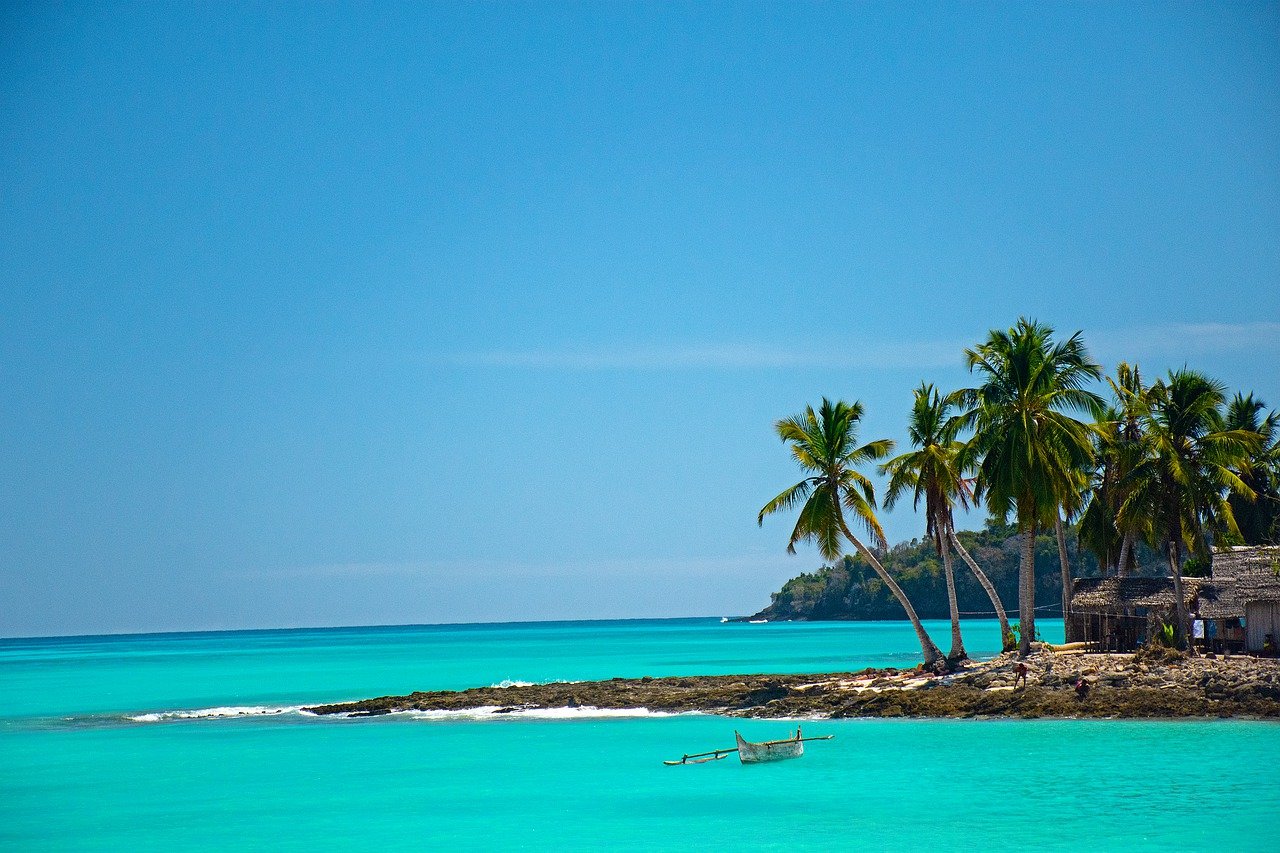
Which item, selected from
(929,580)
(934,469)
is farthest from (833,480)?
(929,580)

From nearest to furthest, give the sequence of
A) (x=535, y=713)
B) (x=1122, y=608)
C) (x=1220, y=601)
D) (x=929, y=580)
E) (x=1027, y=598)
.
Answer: (x=1220, y=601) → (x=1027, y=598) → (x=1122, y=608) → (x=535, y=713) → (x=929, y=580)

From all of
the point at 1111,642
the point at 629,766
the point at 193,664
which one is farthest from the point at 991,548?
the point at 629,766

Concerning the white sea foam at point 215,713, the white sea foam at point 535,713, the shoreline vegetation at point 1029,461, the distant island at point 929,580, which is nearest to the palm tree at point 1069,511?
the shoreline vegetation at point 1029,461

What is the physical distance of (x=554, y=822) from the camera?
20250 millimetres

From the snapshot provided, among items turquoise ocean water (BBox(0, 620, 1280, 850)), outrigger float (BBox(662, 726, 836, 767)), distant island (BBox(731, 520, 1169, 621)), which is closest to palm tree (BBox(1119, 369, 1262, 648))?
turquoise ocean water (BBox(0, 620, 1280, 850))

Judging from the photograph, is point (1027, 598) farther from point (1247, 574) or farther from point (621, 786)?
point (621, 786)

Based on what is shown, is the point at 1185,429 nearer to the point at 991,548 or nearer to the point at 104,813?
the point at 104,813

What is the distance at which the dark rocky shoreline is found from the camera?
27.4m

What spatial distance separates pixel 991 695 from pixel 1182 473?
744 centimetres

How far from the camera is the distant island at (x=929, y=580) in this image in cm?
10662

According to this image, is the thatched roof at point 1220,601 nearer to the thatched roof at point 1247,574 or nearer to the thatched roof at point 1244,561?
the thatched roof at point 1247,574

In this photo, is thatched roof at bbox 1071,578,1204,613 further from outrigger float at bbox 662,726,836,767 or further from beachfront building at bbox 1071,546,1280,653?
outrigger float at bbox 662,726,836,767

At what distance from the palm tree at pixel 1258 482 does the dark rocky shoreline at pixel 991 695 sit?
41.2ft

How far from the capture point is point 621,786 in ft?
75.9
